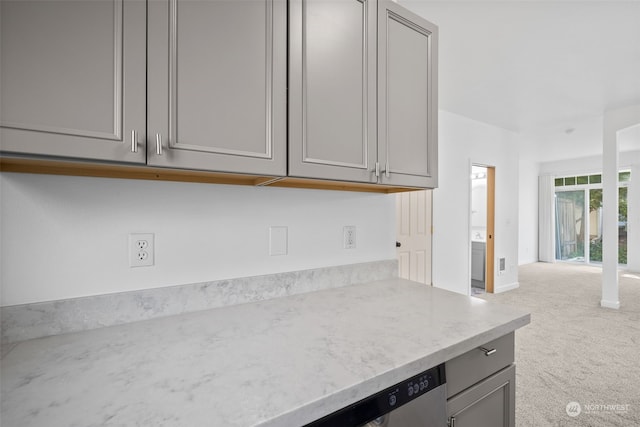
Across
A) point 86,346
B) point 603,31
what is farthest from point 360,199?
point 603,31

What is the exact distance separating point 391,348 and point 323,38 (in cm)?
107

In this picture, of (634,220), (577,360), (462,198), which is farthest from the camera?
(634,220)

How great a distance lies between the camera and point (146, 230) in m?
1.03

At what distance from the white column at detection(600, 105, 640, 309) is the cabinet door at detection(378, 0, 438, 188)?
155 inches

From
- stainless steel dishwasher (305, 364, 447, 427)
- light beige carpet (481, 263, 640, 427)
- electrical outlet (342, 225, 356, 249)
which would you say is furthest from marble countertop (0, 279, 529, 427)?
light beige carpet (481, 263, 640, 427)

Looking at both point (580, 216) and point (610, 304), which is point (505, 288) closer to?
point (610, 304)

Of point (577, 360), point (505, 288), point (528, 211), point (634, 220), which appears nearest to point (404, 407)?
point (577, 360)

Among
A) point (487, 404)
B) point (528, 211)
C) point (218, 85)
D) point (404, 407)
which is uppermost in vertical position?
point (218, 85)

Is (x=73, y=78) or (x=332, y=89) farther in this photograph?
(x=332, y=89)

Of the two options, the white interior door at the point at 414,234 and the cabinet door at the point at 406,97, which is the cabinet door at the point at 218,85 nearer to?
the cabinet door at the point at 406,97

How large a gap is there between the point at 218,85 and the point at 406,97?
2.65ft

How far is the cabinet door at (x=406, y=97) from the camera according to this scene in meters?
1.21

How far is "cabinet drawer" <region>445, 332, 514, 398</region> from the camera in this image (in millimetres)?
872

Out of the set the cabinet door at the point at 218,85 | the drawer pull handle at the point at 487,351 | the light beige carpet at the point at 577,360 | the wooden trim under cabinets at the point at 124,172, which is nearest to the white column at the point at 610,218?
the light beige carpet at the point at 577,360
